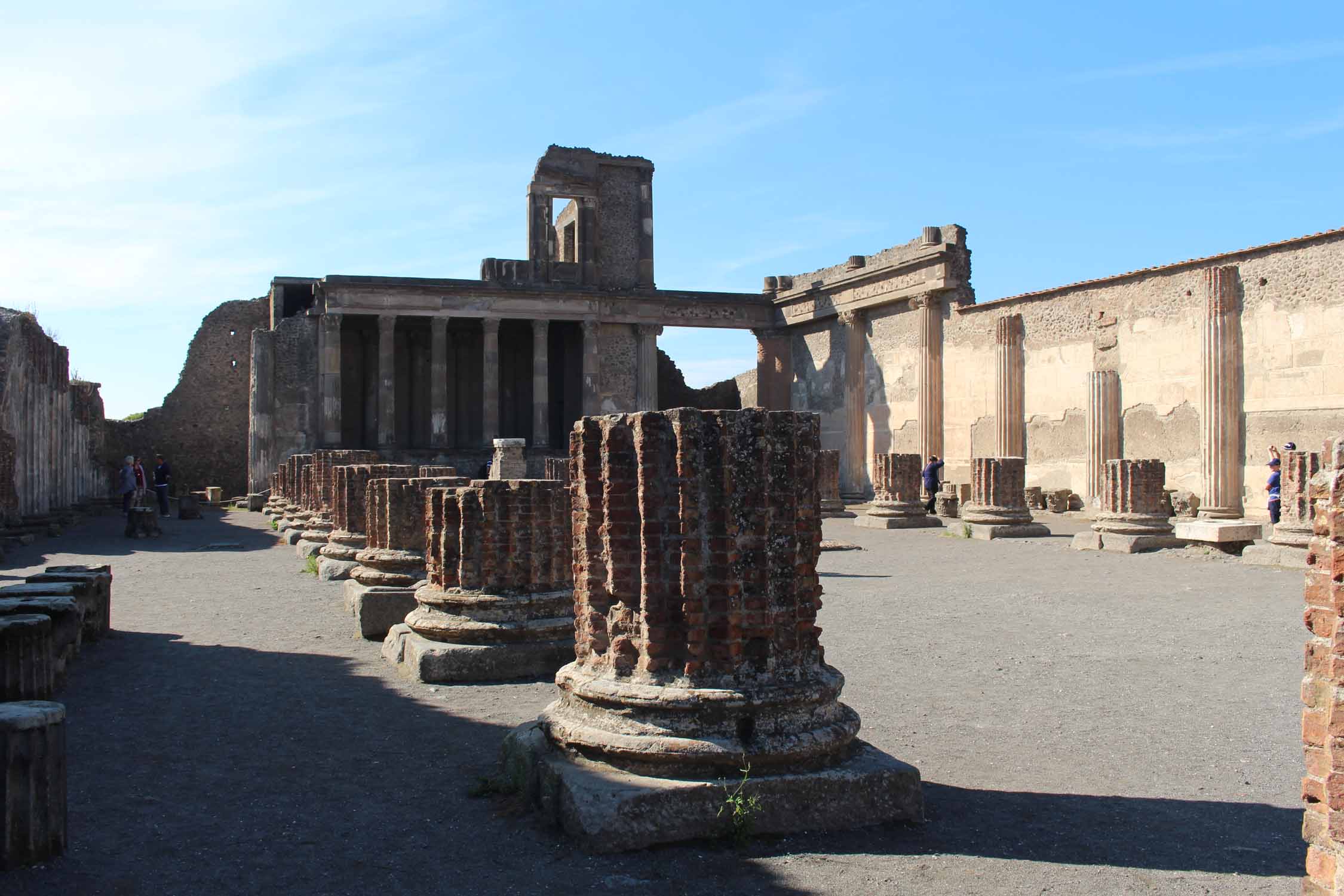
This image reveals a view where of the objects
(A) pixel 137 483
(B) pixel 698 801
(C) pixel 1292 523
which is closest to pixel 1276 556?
(C) pixel 1292 523

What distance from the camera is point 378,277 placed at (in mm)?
27266

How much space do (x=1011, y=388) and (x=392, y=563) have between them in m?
16.4

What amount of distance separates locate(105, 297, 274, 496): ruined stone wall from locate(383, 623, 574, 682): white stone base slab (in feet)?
95.4

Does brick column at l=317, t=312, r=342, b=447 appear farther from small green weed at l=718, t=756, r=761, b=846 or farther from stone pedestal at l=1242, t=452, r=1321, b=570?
small green weed at l=718, t=756, r=761, b=846

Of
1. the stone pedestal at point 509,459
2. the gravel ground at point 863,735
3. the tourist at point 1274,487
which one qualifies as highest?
the stone pedestal at point 509,459

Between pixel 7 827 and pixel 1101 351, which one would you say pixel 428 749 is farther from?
pixel 1101 351

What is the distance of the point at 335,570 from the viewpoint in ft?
34.9

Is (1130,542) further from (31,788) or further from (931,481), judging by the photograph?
(31,788)

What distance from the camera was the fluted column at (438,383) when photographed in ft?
90.5

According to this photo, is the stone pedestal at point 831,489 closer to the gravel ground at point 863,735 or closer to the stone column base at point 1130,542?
the stone column base at point 1130,542

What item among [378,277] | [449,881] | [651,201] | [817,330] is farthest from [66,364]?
[449,881]

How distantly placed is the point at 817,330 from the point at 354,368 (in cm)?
1287

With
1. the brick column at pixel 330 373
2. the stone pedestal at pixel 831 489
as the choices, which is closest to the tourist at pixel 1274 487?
the stone pedestal at pixel 831 489

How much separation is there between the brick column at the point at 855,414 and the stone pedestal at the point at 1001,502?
32.0 feet
